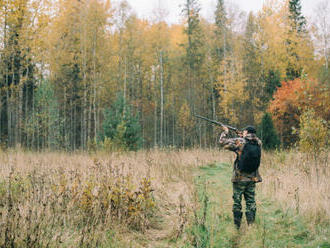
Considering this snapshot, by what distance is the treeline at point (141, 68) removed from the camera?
1258 cm

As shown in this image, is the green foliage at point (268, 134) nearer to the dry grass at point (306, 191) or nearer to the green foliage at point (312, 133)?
the dry grass at point (306, 191)

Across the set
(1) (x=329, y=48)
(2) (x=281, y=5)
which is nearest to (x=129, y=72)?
(2) (x=281, y=5)

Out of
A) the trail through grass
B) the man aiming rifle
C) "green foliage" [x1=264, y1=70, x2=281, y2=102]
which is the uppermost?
"green foliage" [x1=264, y1=70, x2=281, y2=102]

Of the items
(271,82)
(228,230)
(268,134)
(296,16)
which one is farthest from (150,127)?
(228,230)

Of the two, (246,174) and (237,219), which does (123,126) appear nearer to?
(246,174)

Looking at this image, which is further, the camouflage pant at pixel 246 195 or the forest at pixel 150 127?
the camouflage pant at pixel 246 195

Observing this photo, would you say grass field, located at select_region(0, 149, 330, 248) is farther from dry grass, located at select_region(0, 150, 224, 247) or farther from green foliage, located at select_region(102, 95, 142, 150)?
green foliage, located at select_region(102, 95, 142, 150)

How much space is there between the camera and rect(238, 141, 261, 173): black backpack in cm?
467

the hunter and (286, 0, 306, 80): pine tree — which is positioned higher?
(286, 0, 306, 80): pine tree

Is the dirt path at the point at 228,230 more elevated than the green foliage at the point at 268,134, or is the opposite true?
the green foliage at the point at 268,134

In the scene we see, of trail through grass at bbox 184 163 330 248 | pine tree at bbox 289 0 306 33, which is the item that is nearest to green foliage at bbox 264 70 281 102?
pine tree at bbox 289 0 306 33

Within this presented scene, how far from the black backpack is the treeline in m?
A: 6.64

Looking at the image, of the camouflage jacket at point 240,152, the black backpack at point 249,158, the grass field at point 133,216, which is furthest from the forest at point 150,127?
the black backpack at point 249,158

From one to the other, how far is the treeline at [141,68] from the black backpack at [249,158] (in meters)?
6.64
